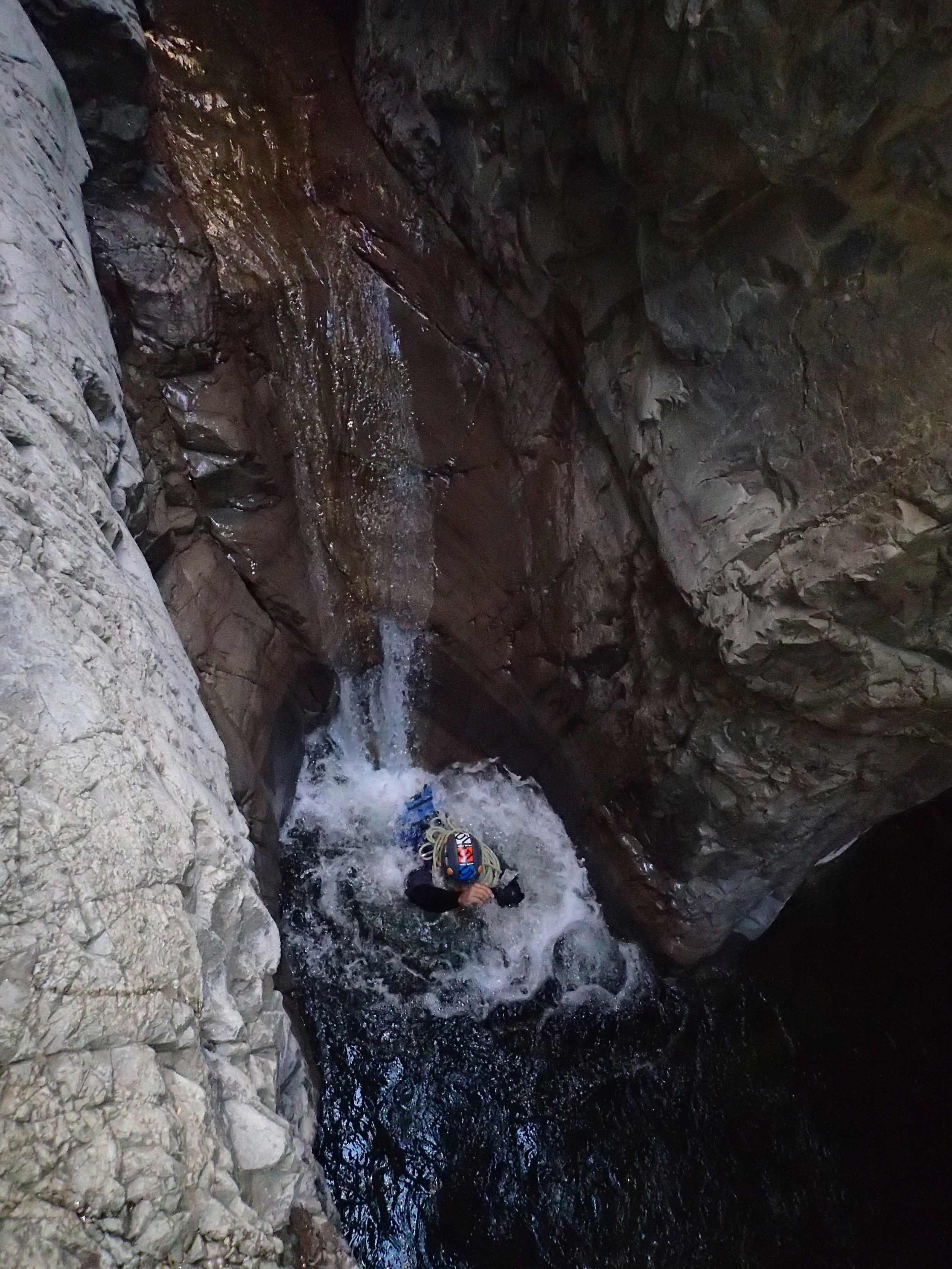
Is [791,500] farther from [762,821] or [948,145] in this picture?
[762,821]

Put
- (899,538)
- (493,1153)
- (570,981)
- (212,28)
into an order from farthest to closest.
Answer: (212,28), (570,981), (493,1153), (899,538)

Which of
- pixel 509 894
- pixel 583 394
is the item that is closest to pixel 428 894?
pixel 509 894

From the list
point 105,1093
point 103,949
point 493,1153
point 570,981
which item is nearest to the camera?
point 105,1093

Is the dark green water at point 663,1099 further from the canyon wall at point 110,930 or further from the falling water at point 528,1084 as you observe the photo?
the canyon wall at point 110,930

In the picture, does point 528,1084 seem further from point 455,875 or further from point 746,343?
point 746,343

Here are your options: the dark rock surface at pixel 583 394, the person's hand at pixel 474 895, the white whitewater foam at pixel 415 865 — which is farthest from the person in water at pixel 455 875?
the dark rock surface at pixel 583 394

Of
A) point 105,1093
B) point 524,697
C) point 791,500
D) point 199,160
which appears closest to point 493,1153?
point 524,697
